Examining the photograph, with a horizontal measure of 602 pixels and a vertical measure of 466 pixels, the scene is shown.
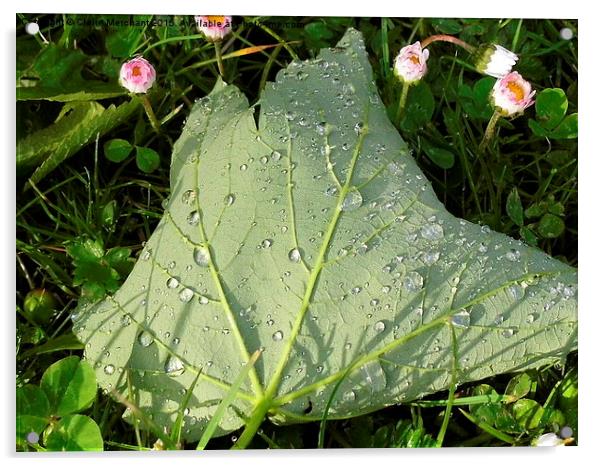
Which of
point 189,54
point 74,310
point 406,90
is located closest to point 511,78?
point 406,90

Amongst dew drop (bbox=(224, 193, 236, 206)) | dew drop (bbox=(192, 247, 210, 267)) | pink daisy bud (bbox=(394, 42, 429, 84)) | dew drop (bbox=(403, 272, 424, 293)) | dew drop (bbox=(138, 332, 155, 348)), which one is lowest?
dew drop (bbox=(138, 332, 155, 348))

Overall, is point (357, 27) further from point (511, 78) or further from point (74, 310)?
point (74, 310)

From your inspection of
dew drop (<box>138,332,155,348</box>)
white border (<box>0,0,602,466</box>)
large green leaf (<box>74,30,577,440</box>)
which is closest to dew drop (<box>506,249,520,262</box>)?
large green leaf (<box>74,30,577,440</box>)

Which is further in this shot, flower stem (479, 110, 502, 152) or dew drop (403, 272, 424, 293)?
flower stem (479, 110, 502, 152)

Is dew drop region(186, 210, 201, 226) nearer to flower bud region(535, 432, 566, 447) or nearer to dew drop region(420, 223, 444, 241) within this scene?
dew drop region(420, 223, 444, 241)

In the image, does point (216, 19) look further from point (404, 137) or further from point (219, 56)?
point (404, 137)

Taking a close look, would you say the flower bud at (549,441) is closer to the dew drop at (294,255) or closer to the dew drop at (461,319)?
the dew drop at (461,319)
